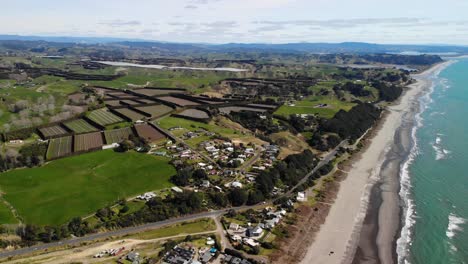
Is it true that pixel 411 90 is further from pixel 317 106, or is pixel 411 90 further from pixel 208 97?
pixel 208 97

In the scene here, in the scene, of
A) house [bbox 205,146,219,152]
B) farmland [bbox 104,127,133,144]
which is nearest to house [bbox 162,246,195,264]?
house [bbox 205,146,219,152]

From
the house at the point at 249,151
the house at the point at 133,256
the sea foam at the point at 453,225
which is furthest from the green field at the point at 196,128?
the sea foam at the point at 453,225

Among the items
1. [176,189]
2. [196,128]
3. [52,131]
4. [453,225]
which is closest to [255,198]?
[176,189]

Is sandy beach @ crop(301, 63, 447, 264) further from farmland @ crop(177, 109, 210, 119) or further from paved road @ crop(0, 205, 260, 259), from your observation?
farmland @ crop(177, 109, 210, 119)

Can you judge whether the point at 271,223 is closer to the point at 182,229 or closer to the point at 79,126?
the point at 182,229

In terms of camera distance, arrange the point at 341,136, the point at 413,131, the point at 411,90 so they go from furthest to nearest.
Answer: the point at 411,90
the point at 413,131
the point at 341,136

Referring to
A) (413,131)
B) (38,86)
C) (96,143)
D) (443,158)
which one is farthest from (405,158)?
(38,86)
